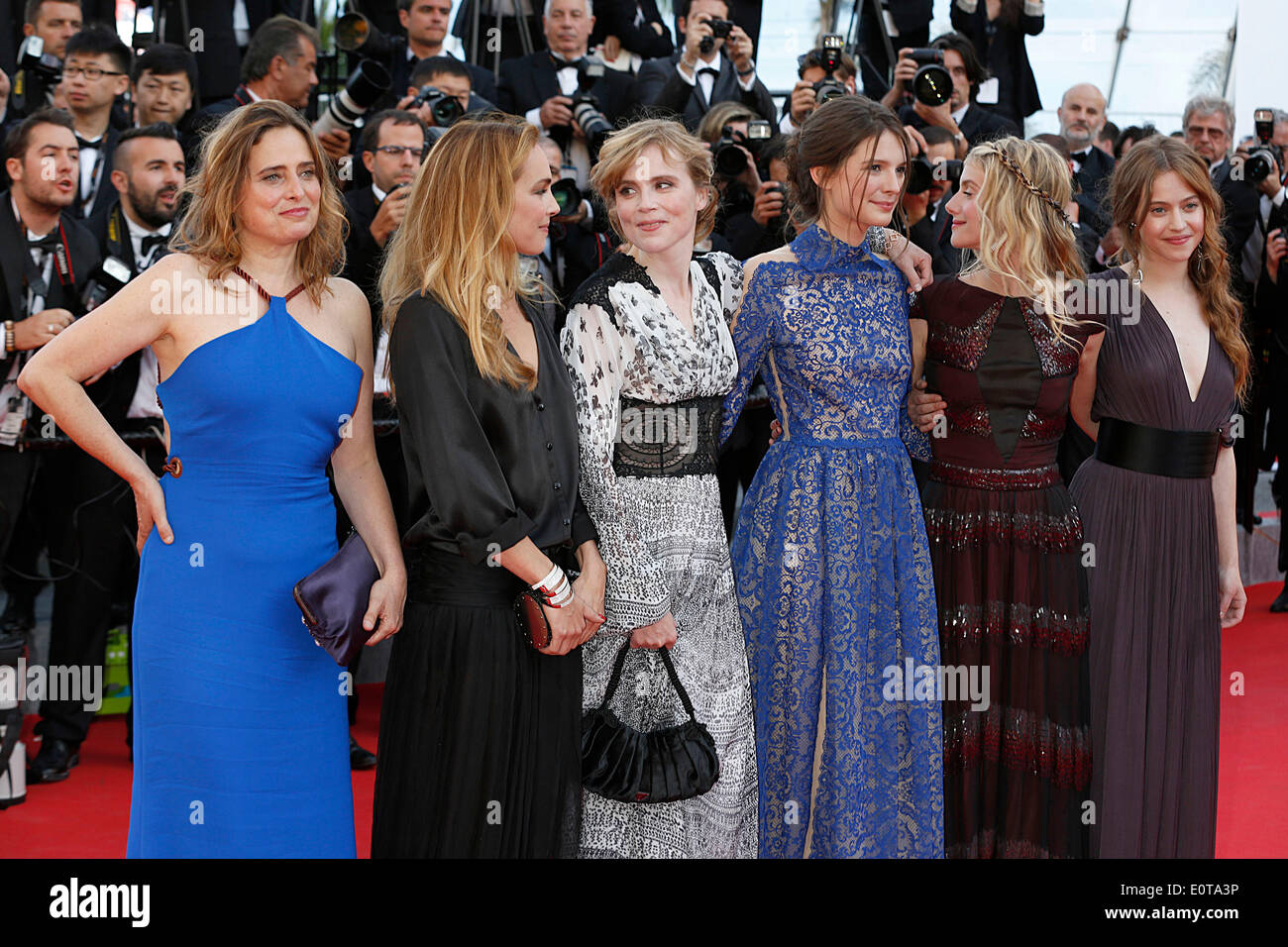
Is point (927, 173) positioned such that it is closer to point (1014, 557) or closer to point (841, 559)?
point (1014, 557)

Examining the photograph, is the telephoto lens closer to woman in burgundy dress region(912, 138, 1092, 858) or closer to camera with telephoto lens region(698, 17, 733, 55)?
camera with telephoto lens region(698, 17, 733, 55)

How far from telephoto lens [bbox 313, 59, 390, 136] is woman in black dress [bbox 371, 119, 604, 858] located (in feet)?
6.16

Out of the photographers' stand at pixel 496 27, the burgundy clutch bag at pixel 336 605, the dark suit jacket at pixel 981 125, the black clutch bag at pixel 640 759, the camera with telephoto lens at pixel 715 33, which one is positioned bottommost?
the black clutch bag at pixel 640 759

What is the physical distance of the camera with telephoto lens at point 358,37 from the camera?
4543 mm

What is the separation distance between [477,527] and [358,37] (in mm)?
3092

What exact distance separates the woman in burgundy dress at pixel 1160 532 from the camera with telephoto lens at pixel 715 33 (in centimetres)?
242

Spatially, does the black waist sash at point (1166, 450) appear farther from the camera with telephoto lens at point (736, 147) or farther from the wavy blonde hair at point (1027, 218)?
the camera with telephoto lens at point (736, 147)

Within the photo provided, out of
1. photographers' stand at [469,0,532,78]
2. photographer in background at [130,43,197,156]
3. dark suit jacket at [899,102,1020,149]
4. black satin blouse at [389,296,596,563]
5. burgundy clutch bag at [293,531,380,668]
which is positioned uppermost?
photographers' stand at [469,0,532,78]

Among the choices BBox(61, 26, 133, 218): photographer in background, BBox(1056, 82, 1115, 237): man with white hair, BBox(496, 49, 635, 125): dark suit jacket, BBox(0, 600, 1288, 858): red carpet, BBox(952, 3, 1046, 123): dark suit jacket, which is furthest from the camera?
BBox(952, 3, 1046, 123): dark suit jacket

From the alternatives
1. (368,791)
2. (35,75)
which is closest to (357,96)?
Result: (35,75)

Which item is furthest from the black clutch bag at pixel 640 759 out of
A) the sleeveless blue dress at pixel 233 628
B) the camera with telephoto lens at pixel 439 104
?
the camera with telephoto lens at pixel 439 104

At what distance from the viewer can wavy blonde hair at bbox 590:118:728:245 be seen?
2.38m
